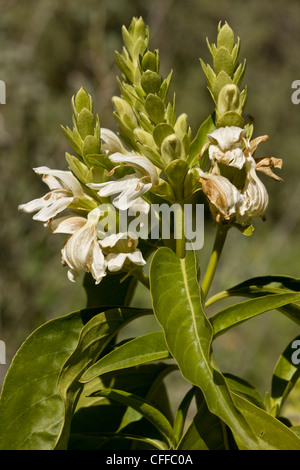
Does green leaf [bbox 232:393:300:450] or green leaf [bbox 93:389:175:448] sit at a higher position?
green leaf [bbox 232:393:300:450]

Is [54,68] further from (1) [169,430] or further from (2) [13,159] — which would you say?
(1) [169,430]

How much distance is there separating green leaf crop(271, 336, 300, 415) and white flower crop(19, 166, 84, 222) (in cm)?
49

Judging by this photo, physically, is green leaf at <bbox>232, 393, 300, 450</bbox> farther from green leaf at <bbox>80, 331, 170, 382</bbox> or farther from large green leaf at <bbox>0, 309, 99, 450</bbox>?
large green leaf at <bbox>0, 309, 99, 450</bbox>

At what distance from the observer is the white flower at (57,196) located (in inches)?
32.5

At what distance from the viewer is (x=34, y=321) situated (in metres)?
3.38

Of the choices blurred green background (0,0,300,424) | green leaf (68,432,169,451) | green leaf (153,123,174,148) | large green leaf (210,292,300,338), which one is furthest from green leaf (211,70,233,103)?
blurred green background (0,0,300,424)

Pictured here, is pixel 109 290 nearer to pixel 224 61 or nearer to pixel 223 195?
pixel 223 195

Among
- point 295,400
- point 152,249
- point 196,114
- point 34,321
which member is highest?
point 196,114

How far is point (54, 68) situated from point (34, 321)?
363 centimetres

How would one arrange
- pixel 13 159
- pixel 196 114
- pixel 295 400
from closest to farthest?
pixel 295 400
pixel 13 159
pixel 196 114

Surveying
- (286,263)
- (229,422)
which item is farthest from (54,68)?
(229,422)

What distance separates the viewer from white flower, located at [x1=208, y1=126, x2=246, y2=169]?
2.61 ft

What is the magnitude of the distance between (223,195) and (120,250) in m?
0.18

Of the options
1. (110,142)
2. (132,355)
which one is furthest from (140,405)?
(110,142)
